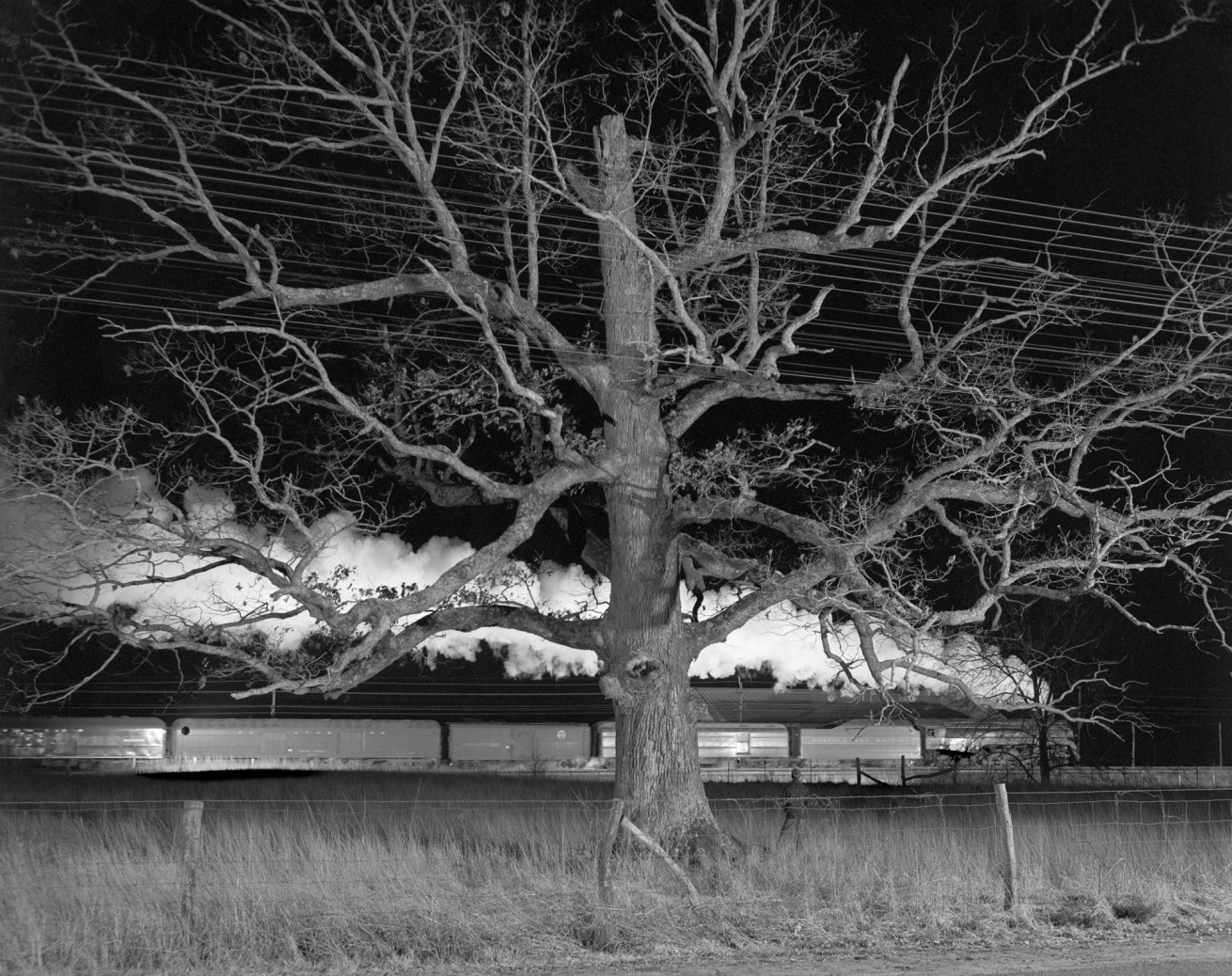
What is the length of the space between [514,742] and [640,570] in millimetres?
47133

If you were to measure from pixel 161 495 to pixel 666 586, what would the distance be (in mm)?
6319

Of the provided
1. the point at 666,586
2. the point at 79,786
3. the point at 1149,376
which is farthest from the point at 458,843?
the point at 79,786

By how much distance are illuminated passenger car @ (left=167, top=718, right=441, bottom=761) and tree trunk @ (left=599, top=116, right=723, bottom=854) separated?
44.8m

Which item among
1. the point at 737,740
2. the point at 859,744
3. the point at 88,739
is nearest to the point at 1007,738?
the point at 859,744

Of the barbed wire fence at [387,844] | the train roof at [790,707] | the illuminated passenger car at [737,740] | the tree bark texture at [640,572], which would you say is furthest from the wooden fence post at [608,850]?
the train roof at [790,707]

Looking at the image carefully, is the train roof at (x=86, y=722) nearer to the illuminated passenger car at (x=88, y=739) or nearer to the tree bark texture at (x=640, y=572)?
the illuminated passenger car at (x=88, y=739)

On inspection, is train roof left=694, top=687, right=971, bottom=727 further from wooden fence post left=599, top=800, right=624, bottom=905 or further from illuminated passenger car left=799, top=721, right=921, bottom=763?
wooden fence post left=599, top=800, right=624, bottom=905

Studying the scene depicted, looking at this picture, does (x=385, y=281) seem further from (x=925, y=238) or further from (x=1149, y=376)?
(x=1149, y=376)

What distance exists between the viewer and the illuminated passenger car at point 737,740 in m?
59.9

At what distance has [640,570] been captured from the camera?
16.2 metres

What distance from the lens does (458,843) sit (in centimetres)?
1638

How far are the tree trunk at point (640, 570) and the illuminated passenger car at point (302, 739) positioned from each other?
44824mm

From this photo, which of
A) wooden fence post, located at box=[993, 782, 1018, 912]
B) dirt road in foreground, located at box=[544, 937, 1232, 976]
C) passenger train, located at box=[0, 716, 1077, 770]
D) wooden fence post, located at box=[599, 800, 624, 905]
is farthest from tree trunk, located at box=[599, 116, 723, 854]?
passenger train, located at box=[0, 716, 1077, 770]

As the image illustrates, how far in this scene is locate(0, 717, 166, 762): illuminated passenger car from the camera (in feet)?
172
